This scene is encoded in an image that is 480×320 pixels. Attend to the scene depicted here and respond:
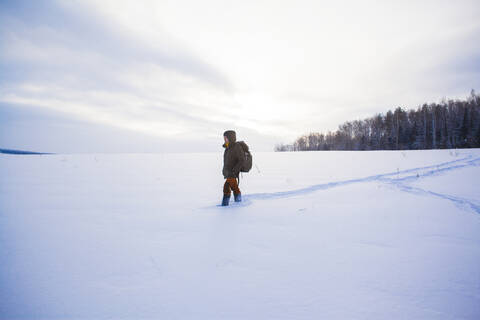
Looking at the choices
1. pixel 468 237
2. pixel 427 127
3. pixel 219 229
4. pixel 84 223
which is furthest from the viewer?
pixel 427 127

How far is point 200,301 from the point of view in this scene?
160cm

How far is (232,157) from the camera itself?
4.86 metres

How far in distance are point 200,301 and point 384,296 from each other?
146 cm

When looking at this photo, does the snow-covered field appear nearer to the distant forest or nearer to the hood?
the hood

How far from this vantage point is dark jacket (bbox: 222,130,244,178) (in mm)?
4809

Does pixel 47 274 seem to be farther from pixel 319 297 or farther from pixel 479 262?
pixel 479 262

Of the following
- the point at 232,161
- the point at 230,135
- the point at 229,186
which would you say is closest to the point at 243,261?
the point at 229,186

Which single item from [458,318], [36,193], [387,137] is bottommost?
[458,318]

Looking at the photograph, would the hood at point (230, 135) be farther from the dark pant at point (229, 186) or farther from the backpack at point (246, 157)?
the dark pant at point (229, 186)

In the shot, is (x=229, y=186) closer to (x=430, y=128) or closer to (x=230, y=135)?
(x=230, y=135)

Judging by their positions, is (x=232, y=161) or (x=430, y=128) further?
(x=430, y=128)

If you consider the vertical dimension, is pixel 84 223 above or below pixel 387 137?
below

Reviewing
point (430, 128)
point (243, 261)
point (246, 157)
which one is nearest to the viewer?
point (243, 261)

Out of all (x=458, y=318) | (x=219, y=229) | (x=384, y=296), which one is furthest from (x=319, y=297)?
(x=219, y=229)
